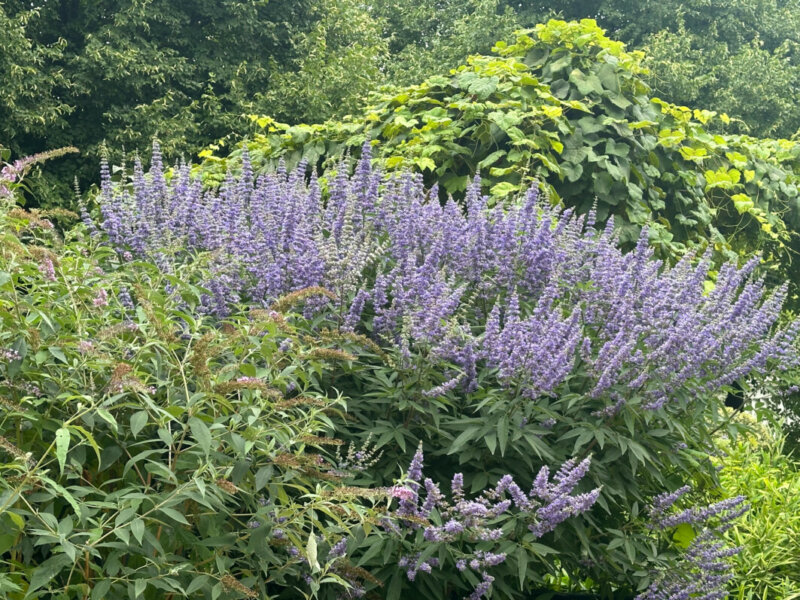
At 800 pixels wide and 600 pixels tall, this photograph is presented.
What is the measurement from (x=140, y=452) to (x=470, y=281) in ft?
6.32

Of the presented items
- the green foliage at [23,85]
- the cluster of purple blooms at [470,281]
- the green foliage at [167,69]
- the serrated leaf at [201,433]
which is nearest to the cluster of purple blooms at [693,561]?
the cluster of purple blooms at [470,281]

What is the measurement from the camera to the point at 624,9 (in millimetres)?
27125

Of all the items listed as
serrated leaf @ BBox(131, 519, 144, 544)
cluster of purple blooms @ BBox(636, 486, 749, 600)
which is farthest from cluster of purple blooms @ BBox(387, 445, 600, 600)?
serrated leaf @ BBox(131, 519, 144, 544)

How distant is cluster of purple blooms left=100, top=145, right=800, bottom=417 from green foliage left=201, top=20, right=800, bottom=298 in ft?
7.27

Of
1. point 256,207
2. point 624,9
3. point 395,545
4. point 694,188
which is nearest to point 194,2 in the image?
point 624,9

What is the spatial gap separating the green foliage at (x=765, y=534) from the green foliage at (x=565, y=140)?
1887mm

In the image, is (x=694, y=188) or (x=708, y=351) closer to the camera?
(x=708, y=351)

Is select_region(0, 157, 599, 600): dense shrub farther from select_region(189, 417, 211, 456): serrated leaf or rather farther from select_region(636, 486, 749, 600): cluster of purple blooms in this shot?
select_region(636, 486, 749, 600): cluster of purple blooms

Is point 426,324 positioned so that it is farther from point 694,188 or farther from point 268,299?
point 694,188

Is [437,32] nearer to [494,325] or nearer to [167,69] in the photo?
[167,69]

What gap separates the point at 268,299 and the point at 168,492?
1.33 metres

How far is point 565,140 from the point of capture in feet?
24.7

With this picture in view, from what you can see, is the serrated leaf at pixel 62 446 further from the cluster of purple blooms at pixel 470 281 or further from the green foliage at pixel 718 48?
the green foliage at pixel 718 48

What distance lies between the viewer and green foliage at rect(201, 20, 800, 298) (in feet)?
23.7
